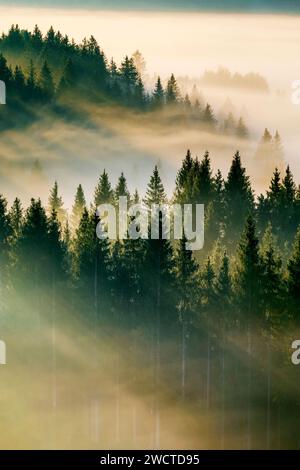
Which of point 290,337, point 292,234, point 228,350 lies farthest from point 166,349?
point 292,234

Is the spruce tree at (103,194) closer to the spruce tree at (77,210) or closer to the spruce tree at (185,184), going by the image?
the spruce tree at (77,210)

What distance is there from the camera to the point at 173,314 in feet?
228

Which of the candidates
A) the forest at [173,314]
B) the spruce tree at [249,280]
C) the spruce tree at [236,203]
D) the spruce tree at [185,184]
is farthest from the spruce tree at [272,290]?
the spruce tree at [185,184]

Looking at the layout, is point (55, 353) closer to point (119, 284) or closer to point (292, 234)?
point (119, 284)

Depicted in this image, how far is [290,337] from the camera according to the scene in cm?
6362

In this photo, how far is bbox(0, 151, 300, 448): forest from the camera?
6350cm

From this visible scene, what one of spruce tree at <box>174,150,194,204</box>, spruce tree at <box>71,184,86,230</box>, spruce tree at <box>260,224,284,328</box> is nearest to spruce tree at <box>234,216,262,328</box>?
spruce tree at <box>260,224,284,328</box>

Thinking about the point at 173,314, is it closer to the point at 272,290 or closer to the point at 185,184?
the point at 272,290

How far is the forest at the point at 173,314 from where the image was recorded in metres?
63.5

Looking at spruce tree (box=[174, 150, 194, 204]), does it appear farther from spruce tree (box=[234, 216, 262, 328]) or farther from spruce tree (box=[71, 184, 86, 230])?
spruce tree (box=[234, 216, 262, 328])

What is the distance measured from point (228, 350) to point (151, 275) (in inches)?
250

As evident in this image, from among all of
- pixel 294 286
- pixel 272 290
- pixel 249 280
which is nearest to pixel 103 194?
pixel 249 280

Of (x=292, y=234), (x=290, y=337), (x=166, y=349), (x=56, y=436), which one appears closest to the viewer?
(x=56, y=436)
